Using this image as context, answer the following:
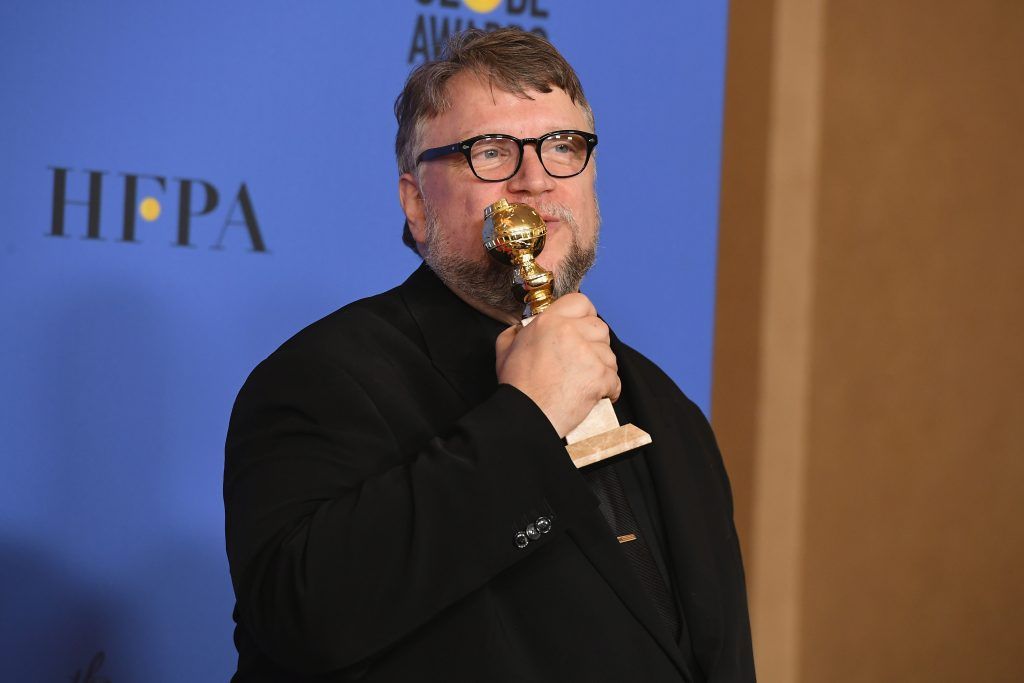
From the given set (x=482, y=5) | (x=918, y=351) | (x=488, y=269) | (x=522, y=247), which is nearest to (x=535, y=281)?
(x=522, y=247)

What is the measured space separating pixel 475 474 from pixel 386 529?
0.13 meters

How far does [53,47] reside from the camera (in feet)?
7.43

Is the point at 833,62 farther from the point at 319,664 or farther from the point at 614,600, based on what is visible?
the point at 319,664

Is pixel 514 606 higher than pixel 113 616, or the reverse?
pixel 514 606

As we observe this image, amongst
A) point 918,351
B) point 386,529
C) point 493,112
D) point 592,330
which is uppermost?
point 493,112

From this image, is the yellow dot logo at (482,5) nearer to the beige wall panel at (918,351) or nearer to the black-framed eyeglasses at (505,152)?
the black-framed eyeglasses at (505,152)

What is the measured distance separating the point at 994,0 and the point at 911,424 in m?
1.51

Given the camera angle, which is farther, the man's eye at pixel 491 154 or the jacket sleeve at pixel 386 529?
the man's eye at pixel 491 154

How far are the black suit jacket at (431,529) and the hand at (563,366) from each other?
0.03 metres

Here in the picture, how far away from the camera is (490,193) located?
1738 millimetres

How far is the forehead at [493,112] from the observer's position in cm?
176

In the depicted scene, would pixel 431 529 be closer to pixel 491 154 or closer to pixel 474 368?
pixel 474 368

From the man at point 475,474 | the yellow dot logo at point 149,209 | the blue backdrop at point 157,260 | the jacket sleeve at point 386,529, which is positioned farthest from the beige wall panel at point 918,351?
the jacket sleeve at point 386,529

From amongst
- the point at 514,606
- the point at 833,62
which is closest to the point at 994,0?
the point at 833,62
